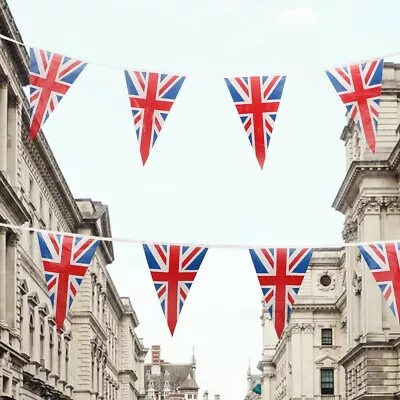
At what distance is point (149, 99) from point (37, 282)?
23338 millimetres

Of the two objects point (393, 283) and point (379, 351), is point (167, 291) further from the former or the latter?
point (379, 351)

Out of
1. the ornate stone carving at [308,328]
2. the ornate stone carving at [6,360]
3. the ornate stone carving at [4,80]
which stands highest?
the ornate stone carving at [308,328]

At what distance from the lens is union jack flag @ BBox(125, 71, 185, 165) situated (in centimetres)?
2775

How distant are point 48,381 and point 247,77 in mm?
28332

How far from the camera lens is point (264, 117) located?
28219 mm

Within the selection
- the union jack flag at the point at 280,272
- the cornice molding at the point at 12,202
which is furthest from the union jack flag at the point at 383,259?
the cornice molding at the point at 12,202

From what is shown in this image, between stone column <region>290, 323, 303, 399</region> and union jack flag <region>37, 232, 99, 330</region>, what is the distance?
6603 centimetres

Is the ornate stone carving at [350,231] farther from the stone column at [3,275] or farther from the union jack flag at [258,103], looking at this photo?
the union jack flag at [258,103]

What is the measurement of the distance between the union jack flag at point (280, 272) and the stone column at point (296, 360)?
64382mm

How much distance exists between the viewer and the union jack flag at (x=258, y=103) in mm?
28125

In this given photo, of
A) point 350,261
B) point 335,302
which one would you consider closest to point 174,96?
point 350,261

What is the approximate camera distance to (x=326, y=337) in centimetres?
9488

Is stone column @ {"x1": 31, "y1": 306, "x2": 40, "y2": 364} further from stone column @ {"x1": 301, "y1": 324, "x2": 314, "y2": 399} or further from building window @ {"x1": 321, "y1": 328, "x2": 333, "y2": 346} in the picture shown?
building window @ {"x1": 321, "y1": 328, "x2": 333, "y2": 346}

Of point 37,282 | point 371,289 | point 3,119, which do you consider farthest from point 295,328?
point 3,119
